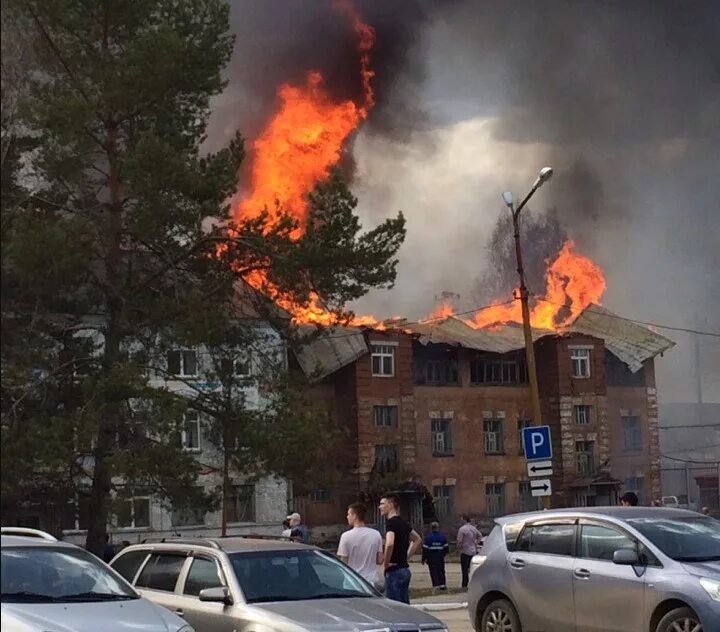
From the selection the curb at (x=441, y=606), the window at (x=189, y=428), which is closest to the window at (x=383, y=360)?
the window at (x=189, y=428)

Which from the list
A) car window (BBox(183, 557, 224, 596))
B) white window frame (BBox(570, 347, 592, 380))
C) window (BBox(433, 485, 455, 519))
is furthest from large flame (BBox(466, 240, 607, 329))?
car window (BBox(183, 557, 224, 596))

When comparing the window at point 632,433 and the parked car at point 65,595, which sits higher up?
the window at point 632,433

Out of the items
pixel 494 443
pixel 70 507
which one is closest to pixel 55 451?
pixel 70 507

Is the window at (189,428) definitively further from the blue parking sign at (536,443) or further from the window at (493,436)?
the window at (493,436)

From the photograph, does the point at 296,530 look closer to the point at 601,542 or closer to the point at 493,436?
the point at 601,542

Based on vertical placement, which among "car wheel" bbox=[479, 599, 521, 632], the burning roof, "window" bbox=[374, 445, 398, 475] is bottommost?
"car wheel" bbox=[479, 599, 521, 632]

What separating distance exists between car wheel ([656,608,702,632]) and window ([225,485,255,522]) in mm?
37466

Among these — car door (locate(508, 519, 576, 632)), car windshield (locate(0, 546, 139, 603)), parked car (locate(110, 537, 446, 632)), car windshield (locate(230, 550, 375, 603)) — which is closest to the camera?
car windshield (locate(0, 546, 139, 603))

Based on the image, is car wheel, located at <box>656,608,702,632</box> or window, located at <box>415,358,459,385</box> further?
window, located at <box>415,358,459,385</box>

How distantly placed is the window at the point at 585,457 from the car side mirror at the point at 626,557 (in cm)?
4357

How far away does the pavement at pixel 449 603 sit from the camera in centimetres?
1661

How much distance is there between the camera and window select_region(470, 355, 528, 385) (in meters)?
53.9

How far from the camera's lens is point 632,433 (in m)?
56.8

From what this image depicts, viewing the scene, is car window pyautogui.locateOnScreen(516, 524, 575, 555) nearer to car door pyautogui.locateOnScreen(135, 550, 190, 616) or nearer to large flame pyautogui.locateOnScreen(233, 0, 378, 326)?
car door pyautogui.locateOnScreen(135, 550, 190, 616)
